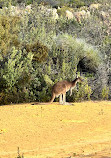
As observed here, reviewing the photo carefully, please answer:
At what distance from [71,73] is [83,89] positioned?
104 centimetres

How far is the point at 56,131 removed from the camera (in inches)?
334

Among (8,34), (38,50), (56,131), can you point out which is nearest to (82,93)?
(38,50)

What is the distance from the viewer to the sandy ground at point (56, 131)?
660cm

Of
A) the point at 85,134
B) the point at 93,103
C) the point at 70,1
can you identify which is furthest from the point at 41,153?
the point at 70,1

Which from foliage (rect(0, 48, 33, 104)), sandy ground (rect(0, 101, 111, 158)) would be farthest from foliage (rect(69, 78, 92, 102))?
foliage (rect(0, 48, 33, 104))

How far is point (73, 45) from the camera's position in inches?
591

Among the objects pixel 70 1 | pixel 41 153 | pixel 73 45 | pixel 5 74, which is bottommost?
pixel 41 153

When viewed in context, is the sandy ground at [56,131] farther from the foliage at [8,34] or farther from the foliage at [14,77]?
the foliage at [8,34]

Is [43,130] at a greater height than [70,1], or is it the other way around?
[70,1]

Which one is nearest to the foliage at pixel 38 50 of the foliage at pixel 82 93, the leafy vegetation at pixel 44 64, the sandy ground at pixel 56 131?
the leafy vegetation at pixel 44 64

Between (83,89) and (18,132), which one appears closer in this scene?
(18,132)

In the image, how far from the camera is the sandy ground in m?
6.60

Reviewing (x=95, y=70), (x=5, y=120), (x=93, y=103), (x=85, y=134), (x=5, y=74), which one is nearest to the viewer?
(x=85, y=134)

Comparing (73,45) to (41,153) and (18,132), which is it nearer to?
(18,132)
